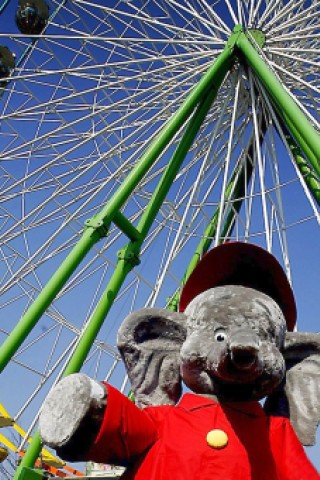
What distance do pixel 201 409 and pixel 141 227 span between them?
2566 millimetres

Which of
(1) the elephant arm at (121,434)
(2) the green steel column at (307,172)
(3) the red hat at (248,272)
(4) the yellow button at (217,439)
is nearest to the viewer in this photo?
(1) the elephant arm at (121,434)

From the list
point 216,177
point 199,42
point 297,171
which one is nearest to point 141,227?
point 297,171

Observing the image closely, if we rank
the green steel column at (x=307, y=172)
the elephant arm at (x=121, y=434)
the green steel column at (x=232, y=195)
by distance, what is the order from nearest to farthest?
the elephant arm at (x=121, y=434)
the green steel column at (x=307, y=172)
the green steel column at (x=232, y=195)

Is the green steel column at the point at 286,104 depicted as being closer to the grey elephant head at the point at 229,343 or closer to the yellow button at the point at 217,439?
the grey elephant head at the point at 229,343

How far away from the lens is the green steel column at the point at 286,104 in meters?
4.04

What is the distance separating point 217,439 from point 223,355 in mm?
229

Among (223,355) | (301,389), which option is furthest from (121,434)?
(301,389)

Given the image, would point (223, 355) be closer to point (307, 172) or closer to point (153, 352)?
point (153, 352)

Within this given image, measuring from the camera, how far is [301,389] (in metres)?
2.05

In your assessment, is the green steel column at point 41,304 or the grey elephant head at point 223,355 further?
the green steel column at point 41,304

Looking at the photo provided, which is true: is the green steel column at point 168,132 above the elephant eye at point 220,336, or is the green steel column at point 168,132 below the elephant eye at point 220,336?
above

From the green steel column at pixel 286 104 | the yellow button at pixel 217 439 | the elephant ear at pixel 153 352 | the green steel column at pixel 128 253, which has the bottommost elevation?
the yellow button at pixel 217 439

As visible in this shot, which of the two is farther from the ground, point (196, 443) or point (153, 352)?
point (153, 352)

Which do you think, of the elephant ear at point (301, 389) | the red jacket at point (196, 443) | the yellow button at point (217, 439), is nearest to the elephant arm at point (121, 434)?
the red jacket at point (196, 443)
